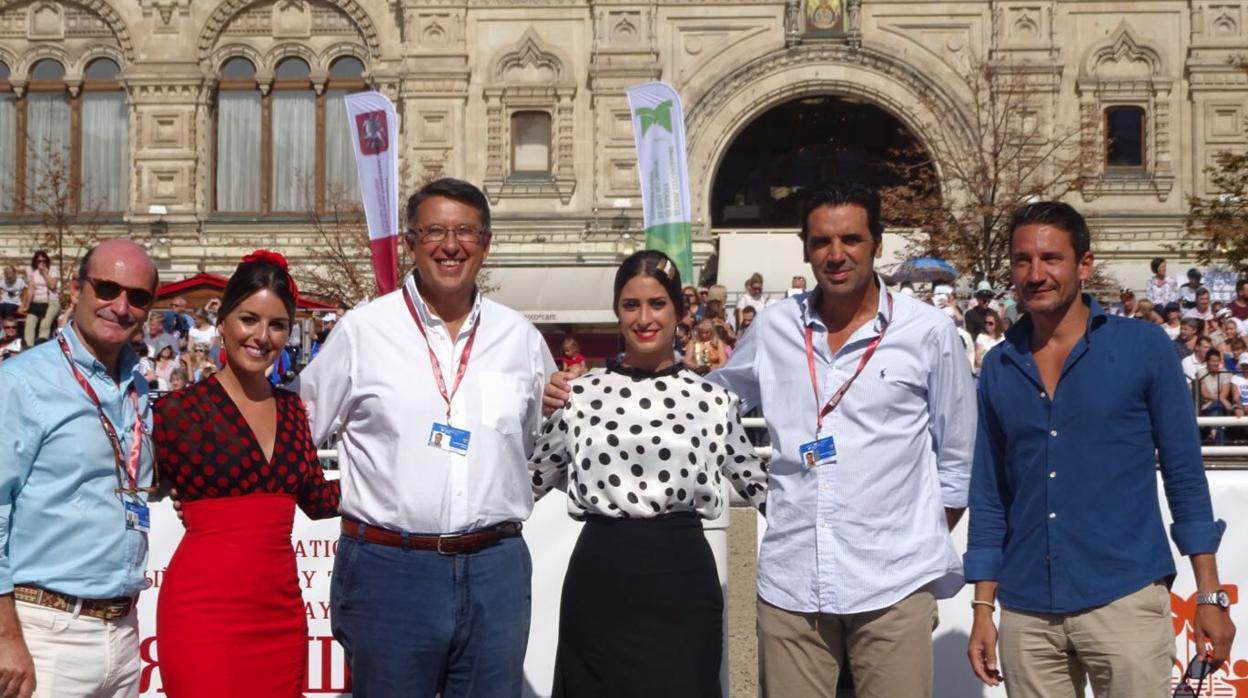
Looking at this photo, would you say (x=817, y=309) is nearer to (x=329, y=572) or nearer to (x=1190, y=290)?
(x=329, y=572)

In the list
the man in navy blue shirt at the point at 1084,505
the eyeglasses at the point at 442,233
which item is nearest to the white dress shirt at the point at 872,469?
the man in navy blue shirt at the point at 1084,505

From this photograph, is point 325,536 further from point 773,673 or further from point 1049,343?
point 1049,343

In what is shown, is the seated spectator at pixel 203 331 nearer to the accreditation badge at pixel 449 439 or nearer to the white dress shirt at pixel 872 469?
the accreditation badge at pixel 449 439

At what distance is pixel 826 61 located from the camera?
30844mm

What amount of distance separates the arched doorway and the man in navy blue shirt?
3058 centimetres

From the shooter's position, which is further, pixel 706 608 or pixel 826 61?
pixel 826 61

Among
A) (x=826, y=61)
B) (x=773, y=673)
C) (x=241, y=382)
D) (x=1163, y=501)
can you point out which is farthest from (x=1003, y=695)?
(x=826, y=61)

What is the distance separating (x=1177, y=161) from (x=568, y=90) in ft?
43.0

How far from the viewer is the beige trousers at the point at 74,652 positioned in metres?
4.48

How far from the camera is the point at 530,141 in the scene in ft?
104

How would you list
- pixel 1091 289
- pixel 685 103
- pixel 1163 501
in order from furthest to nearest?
pixel 685 103 → pixel 1091 289 → pixel 1163 501

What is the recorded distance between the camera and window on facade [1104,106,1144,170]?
31125mm

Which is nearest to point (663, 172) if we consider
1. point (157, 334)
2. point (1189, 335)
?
point (1189, 335)

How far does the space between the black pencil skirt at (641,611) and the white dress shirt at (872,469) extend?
33 centimetres
